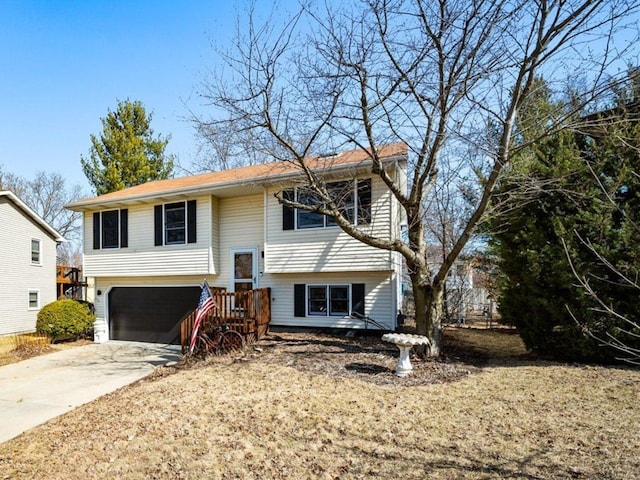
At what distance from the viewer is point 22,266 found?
16422mm

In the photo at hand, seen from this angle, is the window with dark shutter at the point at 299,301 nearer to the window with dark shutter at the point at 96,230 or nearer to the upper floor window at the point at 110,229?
the upper floor window at the point at 110,229

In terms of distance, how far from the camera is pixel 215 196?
40.8 ft

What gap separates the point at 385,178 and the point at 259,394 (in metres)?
4.90

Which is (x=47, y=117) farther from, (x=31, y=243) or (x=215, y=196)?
(x=31, y=243)

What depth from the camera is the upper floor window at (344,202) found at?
33.7 ft

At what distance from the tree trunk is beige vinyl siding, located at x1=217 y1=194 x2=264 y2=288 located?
5.41 meters

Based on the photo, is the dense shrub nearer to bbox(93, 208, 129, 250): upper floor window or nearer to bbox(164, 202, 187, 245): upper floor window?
bbox(93, 208, 129, 250): upper floor window

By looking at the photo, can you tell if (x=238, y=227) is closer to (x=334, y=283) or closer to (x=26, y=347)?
(x=334, y=283)

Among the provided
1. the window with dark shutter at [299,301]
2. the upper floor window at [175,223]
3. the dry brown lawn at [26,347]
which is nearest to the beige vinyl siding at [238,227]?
the upper floor window at [175,223]

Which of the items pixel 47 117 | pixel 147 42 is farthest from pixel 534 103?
pixel 47 117

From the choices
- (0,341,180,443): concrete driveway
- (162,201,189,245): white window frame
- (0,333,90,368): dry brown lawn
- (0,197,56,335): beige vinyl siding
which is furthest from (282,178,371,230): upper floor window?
(0,197,56,335): beige vinyl siding

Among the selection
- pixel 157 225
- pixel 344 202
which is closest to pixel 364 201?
pixel 344 202

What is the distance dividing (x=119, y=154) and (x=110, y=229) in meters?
11.5

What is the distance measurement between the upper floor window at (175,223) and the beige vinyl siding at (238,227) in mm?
918
